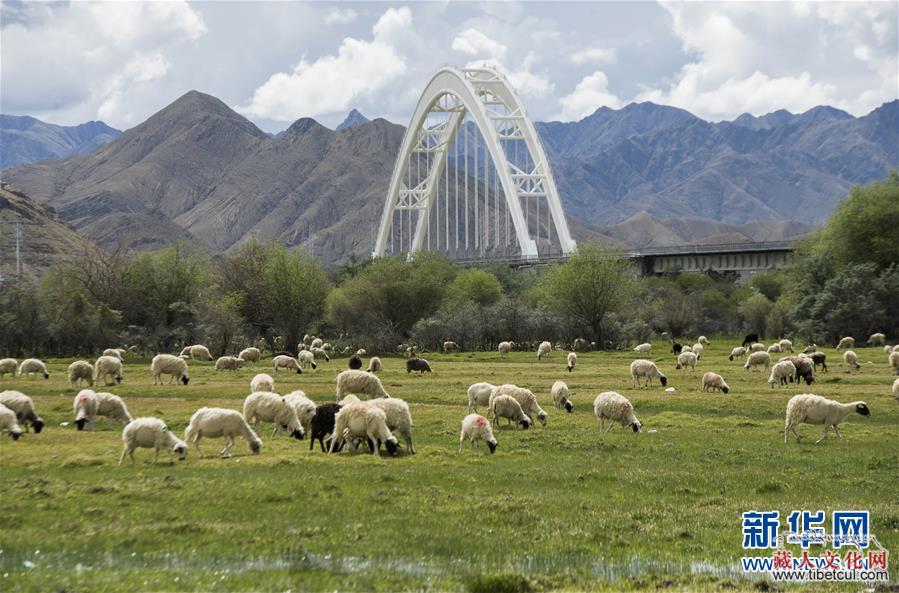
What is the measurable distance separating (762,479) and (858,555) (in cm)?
555

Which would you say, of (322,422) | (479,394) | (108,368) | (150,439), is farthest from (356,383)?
(108,368)

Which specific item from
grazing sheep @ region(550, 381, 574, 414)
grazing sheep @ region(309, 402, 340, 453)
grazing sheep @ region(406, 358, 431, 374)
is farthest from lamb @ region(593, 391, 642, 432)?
grazing sheep @ region(406, 358, 431, 374)

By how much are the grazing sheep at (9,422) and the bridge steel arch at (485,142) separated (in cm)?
8290

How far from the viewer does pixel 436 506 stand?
14555 mm

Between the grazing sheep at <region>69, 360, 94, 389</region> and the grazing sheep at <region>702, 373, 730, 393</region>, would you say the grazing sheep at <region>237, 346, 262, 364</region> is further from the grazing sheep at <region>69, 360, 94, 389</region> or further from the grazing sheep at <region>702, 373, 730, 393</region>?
the grazing sheep at <region>702, 373, 730, 393</region>

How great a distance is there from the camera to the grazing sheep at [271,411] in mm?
22125

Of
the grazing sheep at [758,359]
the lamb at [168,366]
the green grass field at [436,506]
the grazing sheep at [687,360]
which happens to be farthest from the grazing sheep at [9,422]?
the grazing sheep at [687,360]

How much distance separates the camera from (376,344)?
74.9 metres

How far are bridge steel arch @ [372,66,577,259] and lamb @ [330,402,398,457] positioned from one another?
271 ft

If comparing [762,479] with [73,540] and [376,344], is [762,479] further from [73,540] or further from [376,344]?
[376,344]

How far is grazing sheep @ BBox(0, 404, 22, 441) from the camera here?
68.9ft

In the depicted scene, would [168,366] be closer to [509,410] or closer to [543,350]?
[509,410]

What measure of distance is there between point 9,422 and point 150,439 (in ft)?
15.9

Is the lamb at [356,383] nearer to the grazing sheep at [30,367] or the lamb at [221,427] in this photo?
the lamb at [221,427]
